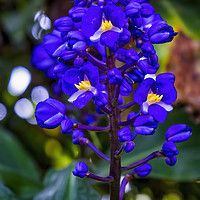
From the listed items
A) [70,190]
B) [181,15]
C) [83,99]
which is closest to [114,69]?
[83,99]

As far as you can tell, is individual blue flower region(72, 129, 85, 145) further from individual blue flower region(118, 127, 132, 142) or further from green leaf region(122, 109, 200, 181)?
green leaf region(122, 109, 200, 181)

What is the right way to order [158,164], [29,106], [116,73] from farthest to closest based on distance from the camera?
[29,106]
[158,164]
[116,73]

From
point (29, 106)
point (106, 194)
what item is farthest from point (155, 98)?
point (29, 106)

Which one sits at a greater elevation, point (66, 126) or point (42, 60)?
point (42, 60)

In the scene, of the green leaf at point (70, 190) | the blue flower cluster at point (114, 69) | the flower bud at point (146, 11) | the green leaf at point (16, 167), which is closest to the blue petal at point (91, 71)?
the blue flower cluster at point (114, 69)

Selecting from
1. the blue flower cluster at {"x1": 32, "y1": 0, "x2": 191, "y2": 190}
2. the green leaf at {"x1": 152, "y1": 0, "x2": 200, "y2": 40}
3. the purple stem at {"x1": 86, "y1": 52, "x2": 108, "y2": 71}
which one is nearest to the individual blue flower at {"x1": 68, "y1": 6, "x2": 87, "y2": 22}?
the blue flower cluster at {"x1": 32, "y1": 0, "x2": 191, "y2": 190}

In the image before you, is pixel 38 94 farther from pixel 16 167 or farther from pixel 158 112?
pixel 158 112

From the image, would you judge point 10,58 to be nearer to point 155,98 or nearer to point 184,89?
point 184,89
